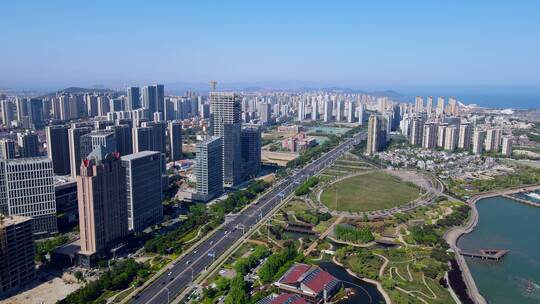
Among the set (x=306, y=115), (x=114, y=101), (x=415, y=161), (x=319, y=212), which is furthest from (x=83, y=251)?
(x=306, y=115)

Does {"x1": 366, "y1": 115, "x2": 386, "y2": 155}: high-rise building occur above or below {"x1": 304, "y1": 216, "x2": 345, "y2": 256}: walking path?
above

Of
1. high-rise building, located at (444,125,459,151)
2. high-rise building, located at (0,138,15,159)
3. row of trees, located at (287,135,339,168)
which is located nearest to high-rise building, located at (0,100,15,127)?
high-rise building, located at (0,138,15,159)

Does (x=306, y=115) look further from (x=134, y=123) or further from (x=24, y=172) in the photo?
(x=24, y=172)

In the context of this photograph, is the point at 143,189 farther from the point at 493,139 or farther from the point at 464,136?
the point at 493,139

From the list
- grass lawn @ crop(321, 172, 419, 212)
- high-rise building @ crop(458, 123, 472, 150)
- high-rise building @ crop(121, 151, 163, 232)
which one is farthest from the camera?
high-rise building @ crop(458, 123, 472, 150)

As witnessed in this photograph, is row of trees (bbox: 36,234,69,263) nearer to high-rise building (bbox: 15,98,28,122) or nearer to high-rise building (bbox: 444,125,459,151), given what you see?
high-rise building (bbox: 15,98,28,122)

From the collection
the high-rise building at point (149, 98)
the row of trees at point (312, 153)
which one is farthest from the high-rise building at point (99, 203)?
the high-rise building at point (149, 98)
